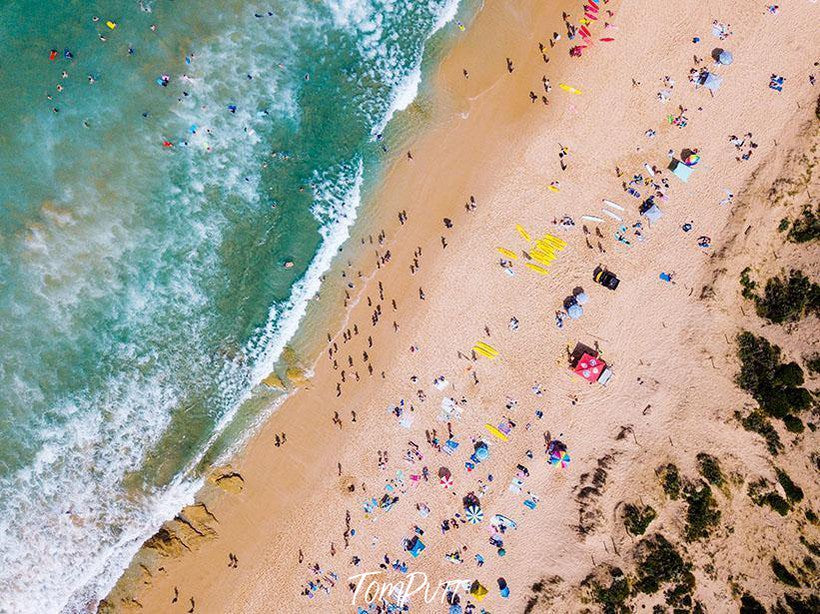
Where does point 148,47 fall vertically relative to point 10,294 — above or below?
above

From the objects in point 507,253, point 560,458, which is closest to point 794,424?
point 560,458

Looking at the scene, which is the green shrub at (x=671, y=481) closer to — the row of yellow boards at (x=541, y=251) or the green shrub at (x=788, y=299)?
the green shrub at (x=788, y=299)

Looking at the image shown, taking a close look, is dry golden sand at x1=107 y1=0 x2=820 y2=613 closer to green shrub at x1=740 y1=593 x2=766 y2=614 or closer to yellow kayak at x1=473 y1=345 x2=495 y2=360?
yellow kayak at x1=473 y1=345 x2=495 y2=360

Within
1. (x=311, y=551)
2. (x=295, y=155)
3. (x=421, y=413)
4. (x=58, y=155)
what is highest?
(x=58, y=155)

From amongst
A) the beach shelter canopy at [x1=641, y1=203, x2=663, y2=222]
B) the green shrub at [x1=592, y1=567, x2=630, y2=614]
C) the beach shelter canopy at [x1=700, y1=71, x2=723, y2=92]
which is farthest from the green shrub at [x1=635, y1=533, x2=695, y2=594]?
the beach shelter canopy at [x1=700, y1=71, x2=723, y2=92]

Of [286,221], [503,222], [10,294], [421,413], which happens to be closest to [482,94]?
[503,222]

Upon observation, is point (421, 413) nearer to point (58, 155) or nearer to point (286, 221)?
point (286, 221)


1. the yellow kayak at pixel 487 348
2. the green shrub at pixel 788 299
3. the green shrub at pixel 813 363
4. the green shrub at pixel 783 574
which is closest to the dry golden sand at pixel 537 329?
the yellow kayak at pixel 487 348
